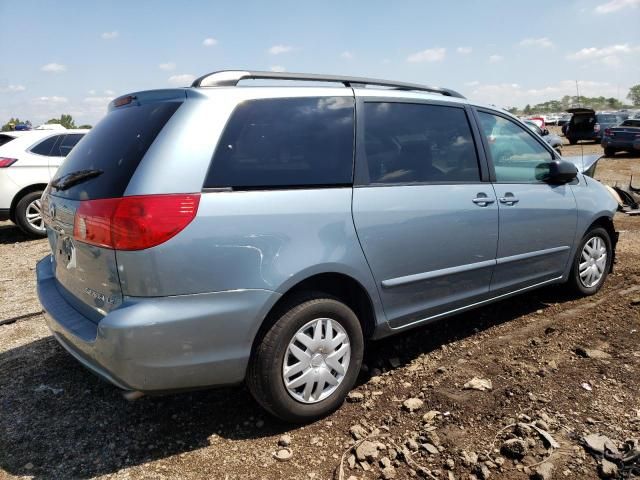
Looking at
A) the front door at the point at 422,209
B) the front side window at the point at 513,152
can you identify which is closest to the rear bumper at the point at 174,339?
the front door at the point at 422,209

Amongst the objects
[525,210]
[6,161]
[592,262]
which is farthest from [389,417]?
[6,161]

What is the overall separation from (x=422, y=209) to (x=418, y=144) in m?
0.46

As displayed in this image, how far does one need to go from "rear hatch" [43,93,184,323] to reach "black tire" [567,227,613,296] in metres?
3.61

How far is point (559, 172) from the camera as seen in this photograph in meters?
3.93

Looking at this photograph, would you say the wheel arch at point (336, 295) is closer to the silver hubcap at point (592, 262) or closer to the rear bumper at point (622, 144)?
the silver hubcap at point (592, 262)

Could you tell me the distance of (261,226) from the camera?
237 cm

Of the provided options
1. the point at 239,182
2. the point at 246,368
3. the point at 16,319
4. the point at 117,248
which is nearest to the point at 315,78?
the point at 239,182

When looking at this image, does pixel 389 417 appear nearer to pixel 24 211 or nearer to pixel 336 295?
pixel 336 295

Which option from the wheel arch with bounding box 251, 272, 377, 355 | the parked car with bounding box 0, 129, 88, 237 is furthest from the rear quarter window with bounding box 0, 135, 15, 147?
the wheel arch with bounding box 251, 272, 377, 355

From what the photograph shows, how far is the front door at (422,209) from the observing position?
286cm

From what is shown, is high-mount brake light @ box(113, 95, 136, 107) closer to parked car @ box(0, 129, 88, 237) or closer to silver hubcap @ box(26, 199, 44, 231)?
parked car @ box(0, 129, 88, 237)

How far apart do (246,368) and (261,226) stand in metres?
0.70

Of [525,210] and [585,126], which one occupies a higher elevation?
[585,126]

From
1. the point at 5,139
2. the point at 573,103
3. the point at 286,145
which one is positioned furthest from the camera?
the point at 573,103
